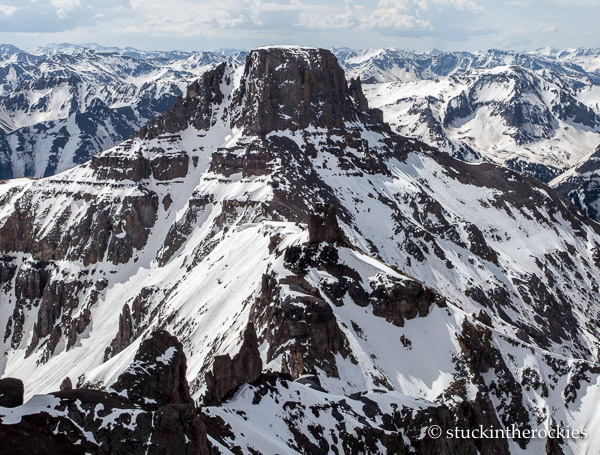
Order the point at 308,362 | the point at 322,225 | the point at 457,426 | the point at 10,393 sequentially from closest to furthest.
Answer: the point at 10,393, the point at 457,426, the point at 308,362, the point at 322,225

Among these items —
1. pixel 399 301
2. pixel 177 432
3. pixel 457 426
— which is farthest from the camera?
pixel 399 301

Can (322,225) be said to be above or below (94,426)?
below

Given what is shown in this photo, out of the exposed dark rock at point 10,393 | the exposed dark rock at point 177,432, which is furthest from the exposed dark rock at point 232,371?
the exposed dark rock at point 10,393

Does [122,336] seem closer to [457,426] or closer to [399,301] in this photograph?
[399,301]

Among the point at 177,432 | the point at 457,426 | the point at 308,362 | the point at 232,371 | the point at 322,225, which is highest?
the point at 177,432

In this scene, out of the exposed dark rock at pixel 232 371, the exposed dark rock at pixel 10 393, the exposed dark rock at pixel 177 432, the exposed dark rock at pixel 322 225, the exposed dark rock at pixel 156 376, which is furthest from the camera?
the exposed dark rock at pixel 322 225

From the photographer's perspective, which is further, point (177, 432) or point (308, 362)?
point (308, 362)

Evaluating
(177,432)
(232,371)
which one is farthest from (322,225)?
(177,432)

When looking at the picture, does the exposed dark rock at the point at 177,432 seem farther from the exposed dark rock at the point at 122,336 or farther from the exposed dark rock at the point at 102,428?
Answer: the exposed dark rock at the point at 122,336
